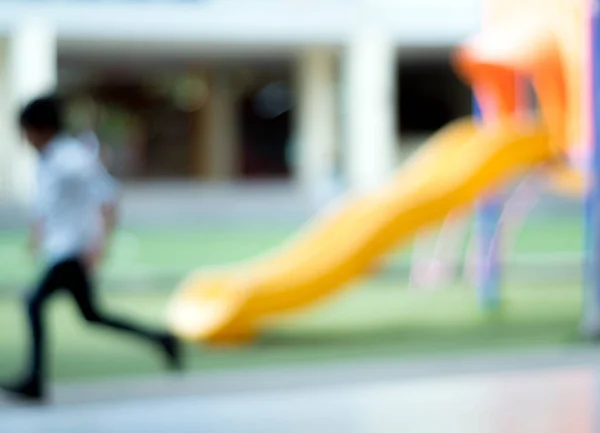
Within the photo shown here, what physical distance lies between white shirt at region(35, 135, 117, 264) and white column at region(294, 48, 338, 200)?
1850 centimetres

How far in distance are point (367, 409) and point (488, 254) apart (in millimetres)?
4533

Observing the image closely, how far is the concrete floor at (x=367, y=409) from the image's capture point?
4230 millimetres

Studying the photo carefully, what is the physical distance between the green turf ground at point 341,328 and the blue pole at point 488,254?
0.51 ft

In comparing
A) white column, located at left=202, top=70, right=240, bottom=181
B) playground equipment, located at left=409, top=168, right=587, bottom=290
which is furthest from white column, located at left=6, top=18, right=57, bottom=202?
playground equipment, located at left=409, top=168, right=587, bottom=290

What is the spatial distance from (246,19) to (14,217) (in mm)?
5796

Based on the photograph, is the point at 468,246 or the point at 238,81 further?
the point at 238,81

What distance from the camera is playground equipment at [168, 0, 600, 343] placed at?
7.07 meters

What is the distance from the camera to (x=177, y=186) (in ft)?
86.3

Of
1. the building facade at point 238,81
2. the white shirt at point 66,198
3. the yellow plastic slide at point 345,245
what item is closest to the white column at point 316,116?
the building facade at point 238,81

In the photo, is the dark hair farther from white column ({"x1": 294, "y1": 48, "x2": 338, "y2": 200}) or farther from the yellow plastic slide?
white column ({"x1": 294, "y1": 48, "x2": 338, "y2": 200})

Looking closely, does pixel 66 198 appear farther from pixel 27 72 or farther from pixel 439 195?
pixel 27 72

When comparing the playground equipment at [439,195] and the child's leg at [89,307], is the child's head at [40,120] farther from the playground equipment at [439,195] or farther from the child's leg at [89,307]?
the playground equipment at [439,195]

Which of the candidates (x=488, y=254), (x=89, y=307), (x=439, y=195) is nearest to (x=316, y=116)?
(x=488, y=254)

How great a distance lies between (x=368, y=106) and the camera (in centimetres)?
2209
